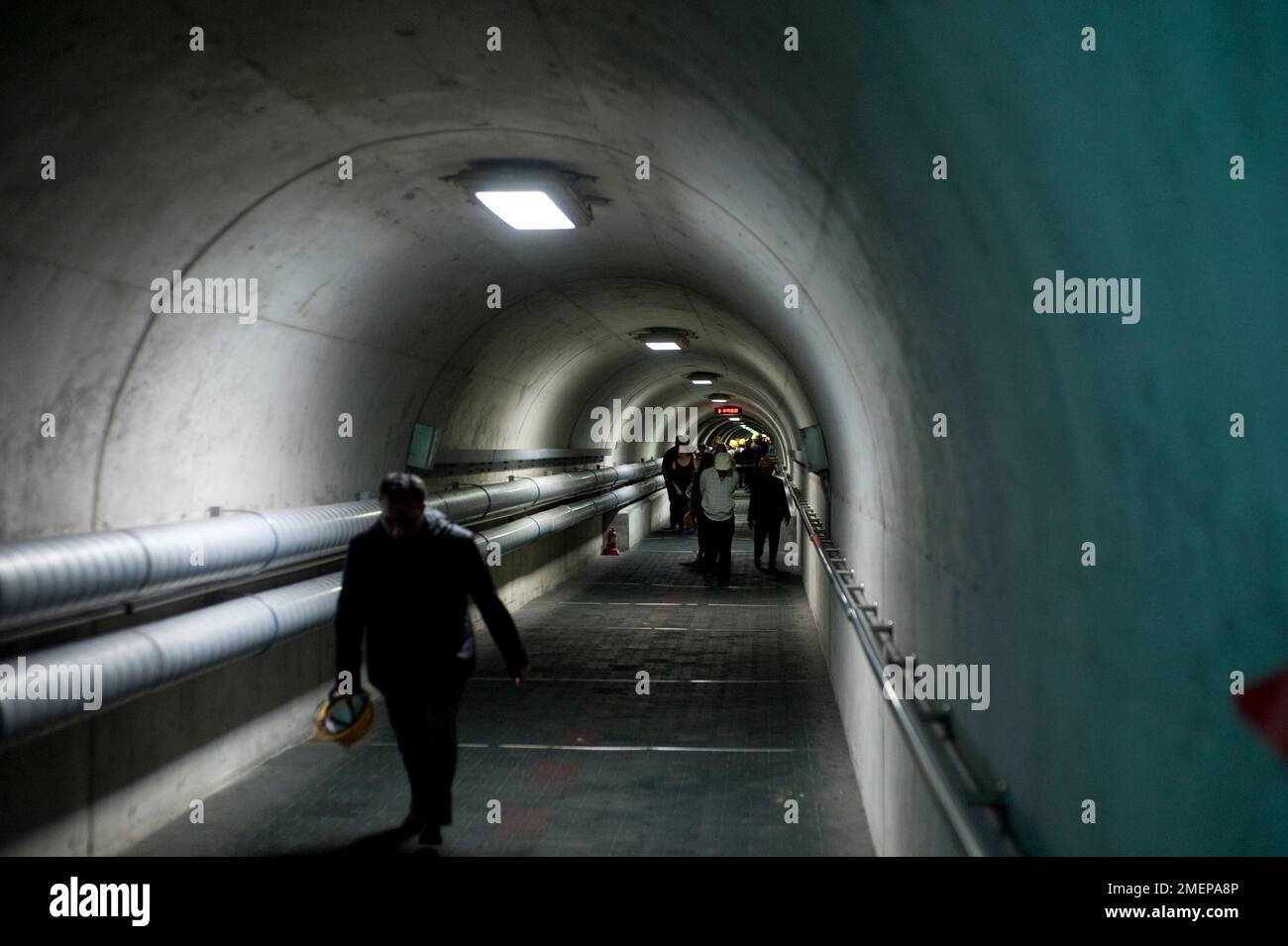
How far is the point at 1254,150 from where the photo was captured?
1652 millimetres

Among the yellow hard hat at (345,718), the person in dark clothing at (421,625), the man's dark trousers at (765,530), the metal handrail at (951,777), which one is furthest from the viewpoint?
the man's dark trousers at (765,530)

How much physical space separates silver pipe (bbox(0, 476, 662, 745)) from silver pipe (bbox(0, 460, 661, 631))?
19 centimetres

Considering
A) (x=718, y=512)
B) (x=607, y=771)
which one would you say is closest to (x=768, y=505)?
(x=718, y=512)

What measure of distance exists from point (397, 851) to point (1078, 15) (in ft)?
15.9

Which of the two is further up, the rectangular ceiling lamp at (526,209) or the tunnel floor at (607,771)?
the rectangular ceiling lamp at (526,209)

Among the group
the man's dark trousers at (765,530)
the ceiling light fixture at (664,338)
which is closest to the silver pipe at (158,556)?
the ceiling light fixture at (664,338)

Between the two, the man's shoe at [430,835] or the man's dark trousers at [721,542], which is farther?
the man's dark trousers at [721,542]

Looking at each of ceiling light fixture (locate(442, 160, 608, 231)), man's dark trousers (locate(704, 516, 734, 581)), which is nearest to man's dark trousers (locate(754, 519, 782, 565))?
man's dark trousers (locate(704, 516, 734, 581))

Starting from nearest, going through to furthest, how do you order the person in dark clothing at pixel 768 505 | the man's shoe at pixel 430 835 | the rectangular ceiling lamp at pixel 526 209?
1. the man's shoe at pixel 430 835
2. the rectangular ceiling lamp at pixel 526 209
3. the person in dark clothing at pixel 768 505

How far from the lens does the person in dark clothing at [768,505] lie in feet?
58.6

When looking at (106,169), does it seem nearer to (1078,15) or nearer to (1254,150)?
(1078,15)

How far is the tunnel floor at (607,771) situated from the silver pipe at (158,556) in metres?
1.36

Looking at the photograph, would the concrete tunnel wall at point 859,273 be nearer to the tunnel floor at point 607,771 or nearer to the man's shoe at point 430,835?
the tunnel floor at point 607,771

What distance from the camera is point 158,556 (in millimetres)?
5410
